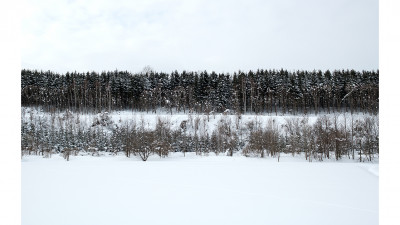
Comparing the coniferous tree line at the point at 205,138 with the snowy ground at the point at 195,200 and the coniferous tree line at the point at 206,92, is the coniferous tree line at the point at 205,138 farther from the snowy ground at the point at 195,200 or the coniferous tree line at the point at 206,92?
the snowy ground at the point at 195,200

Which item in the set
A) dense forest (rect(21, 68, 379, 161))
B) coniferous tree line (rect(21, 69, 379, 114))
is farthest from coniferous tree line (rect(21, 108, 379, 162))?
coniferous tree line (rect(21, 69, 379, 114))

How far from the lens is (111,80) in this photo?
153 ft

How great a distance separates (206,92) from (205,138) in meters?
18.5

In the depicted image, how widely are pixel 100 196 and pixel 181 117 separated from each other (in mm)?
26146

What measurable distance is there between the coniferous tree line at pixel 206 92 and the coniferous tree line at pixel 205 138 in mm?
8824

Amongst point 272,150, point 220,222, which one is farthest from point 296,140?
point 220,222

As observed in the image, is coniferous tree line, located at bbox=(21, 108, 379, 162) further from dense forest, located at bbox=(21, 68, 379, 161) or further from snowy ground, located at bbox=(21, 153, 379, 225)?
snowy ground, located at bbox=(21, 153, 379, 225)

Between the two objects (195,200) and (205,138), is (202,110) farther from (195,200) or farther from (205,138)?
(195,200)

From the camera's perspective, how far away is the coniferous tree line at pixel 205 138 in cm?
2198

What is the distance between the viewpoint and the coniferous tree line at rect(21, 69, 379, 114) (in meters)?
41.4

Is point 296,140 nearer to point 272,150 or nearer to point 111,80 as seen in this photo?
point 272,150

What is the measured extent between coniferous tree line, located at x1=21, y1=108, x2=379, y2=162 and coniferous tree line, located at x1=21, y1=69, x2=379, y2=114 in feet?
29.0

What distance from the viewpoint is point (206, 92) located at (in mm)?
45375

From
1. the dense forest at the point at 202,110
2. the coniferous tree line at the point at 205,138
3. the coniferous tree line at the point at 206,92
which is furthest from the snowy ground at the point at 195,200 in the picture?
the coniferous tree line at the point at 206,92
